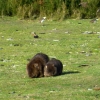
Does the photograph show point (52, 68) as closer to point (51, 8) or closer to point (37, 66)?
point (37, 66)

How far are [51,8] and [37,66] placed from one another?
1180 cm

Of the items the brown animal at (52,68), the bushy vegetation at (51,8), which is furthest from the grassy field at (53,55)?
the bushy vegetation at (51,8)

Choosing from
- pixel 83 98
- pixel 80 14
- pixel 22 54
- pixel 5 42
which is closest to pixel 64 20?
pixel 80 14

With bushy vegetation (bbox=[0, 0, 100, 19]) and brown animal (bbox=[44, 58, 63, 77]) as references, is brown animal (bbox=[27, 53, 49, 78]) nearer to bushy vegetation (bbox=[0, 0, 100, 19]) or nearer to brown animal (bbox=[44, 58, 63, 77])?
brown animal (bbox=[44, 58, 63, 77])

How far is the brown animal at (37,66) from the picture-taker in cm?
947

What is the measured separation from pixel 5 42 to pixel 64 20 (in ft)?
19.6

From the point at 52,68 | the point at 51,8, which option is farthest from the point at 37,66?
the point at 51,8

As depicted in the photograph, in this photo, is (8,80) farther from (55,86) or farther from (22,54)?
(22,54)

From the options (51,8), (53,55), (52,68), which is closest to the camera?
(52,68)

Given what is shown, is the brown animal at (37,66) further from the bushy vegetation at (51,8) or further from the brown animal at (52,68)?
the bushy vegetation at (51,8)

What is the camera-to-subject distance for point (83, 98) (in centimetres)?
745

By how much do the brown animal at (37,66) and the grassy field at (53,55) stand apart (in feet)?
0.52

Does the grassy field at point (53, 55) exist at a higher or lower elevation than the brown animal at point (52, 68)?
lower

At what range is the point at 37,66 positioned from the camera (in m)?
9.64
